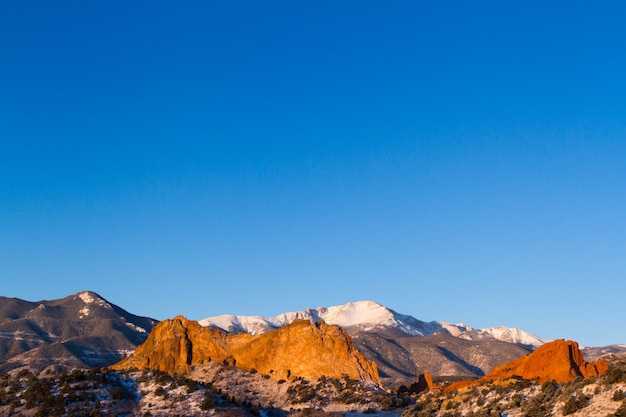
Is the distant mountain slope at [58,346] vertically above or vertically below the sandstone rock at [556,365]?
above

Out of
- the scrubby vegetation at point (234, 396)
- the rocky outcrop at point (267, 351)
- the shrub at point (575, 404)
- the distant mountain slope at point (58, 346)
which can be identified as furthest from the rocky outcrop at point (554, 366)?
the distant mountain slope at point (58, 346)

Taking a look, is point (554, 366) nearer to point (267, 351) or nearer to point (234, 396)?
point (267, 351)

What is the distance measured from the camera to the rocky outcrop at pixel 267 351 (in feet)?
246

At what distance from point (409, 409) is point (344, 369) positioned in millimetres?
13725

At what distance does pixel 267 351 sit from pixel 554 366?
3237 centimetres

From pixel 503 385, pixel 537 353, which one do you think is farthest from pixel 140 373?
pixel 537 353

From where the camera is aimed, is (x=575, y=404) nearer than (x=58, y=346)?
Yes

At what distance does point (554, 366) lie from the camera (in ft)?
225

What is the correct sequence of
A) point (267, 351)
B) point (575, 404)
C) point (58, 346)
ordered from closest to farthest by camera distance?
1. point (575, 404)
2. point (267, 351)
3. point (58, 346)

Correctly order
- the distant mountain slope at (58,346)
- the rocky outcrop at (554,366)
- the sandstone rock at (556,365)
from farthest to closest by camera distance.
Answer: the distant mountain slope at (58,346)
the sandstone rock at (556,365)
the rocky outcrop at (554,366)

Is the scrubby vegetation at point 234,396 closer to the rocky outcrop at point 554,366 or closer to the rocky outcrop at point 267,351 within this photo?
the rocky outcrop at point 267,351

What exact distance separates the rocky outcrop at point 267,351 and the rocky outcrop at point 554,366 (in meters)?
13.7

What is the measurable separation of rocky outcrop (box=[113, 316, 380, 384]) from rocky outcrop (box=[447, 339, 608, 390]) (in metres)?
13.7

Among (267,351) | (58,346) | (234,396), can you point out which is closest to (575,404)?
(234,396)
